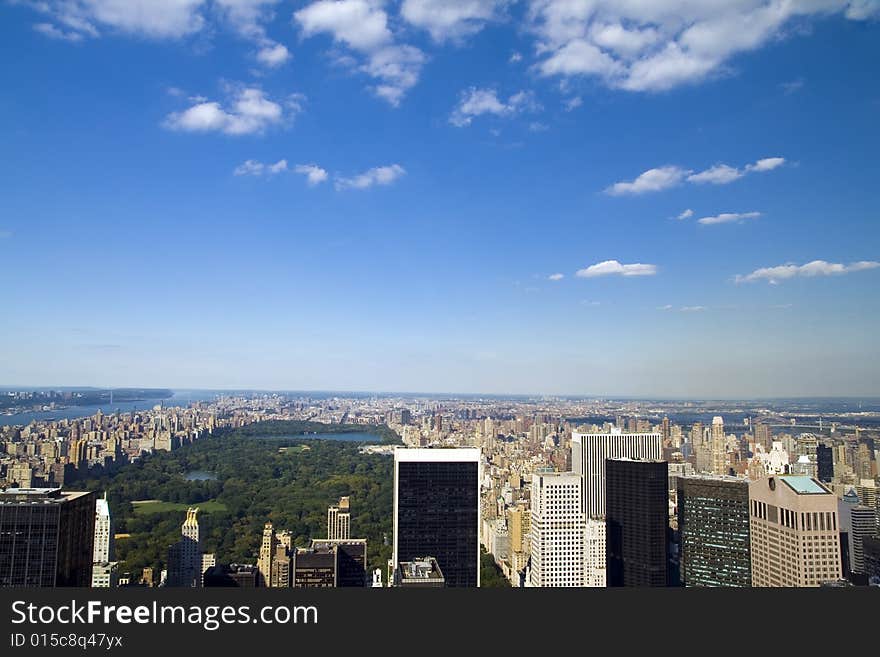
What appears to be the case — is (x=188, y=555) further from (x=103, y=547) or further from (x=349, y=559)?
(x=349, y=559)

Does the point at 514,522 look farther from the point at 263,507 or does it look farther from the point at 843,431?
the point at 843,431

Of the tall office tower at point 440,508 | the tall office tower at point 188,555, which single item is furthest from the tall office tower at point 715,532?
the tall office tower at point 188,555

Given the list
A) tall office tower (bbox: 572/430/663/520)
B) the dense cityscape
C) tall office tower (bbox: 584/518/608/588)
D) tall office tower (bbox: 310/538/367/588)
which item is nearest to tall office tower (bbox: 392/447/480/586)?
the dense cityscape

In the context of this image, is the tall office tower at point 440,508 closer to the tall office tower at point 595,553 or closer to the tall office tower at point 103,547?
the tall office tower at point 595,553

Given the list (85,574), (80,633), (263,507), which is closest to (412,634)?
(80,633)

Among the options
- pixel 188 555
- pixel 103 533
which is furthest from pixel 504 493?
pixel 103 533
